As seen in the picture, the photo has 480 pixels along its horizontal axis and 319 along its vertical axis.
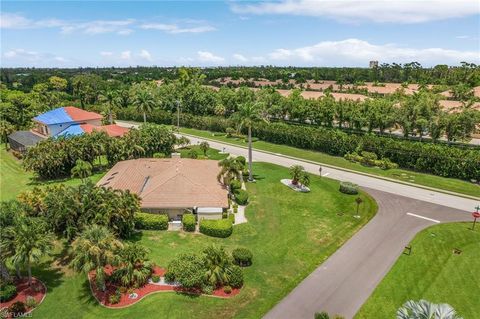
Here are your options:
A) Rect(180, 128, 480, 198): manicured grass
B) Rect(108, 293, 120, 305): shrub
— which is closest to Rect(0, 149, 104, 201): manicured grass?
Rect(108, 293, 120, 305): shrub

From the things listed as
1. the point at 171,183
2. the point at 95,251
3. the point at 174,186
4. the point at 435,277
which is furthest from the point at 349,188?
the point at 95,251

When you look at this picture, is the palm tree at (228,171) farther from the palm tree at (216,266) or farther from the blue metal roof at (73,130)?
the blue metal roof at (73,130)

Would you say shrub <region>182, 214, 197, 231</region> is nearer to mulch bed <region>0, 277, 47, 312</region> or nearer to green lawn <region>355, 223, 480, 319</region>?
mulch bed <region>0, 277, 47, 312</region>

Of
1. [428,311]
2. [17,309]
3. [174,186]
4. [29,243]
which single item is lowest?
[17,309]

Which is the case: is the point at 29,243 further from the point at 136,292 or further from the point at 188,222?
the point at 188,222

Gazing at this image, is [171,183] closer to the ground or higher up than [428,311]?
closer to the ground

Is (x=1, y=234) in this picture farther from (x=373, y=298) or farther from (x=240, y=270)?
(x=373, y=298)

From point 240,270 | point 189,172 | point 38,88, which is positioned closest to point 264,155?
point 189,172
